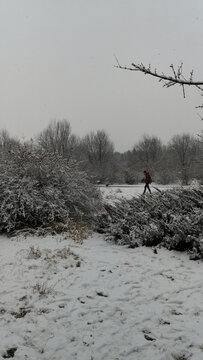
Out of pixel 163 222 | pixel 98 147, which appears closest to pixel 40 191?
pixel 163 222

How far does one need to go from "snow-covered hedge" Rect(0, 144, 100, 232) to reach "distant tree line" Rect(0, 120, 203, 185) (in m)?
Result: 11.0

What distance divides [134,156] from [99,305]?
180 ft

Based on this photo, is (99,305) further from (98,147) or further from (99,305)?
(98,147)

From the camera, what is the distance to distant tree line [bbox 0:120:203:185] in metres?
32.2

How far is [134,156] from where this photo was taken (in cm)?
5853

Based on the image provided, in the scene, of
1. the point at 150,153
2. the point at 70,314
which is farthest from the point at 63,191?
the point at 150,153

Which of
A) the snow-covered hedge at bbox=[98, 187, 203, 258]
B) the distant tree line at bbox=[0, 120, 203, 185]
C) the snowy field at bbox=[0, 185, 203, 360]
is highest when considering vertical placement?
the distant tree line at bbox=[0, 120, 203, 185]

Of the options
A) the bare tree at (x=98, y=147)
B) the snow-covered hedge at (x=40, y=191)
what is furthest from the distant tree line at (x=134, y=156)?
the snow-covered hedge at (x=40, y=191)

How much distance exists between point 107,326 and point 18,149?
711cm

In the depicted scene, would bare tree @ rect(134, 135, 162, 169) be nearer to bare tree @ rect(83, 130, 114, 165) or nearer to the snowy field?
bare tree @ rect(83, 130, 114, 165)

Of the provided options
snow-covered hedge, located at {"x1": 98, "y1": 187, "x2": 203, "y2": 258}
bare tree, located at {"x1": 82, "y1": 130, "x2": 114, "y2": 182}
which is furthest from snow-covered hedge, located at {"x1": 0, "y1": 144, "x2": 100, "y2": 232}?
bare tree, located at {"x1": 82, "y1": 130, "x2": 114, "y2": 182}

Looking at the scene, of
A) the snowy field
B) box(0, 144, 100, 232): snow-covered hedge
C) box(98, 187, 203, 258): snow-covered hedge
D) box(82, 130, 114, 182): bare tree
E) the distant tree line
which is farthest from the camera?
→ box(82, 130, 114, 182): bare tree

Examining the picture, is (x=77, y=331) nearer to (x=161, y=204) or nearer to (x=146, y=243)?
(x=146, y=243)

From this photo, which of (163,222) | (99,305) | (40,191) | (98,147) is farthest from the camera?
(98,147)
